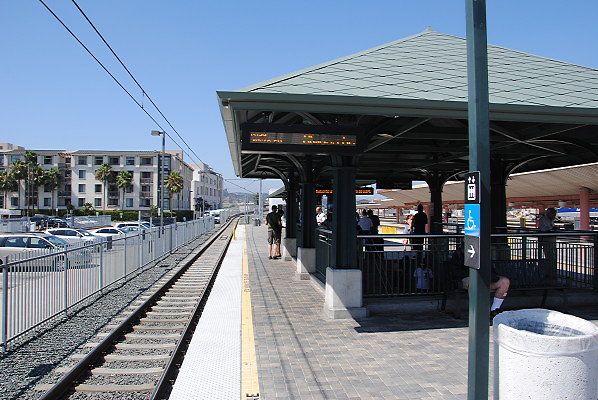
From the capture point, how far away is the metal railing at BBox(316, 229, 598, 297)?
8.41 metres

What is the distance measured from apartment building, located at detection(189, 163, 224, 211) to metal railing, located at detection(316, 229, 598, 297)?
282 feet

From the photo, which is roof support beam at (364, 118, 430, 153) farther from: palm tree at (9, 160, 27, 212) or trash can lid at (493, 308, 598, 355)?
palm tree at (9, 160, 27, 212)

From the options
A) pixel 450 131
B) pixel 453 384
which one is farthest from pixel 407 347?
pixel 450 131

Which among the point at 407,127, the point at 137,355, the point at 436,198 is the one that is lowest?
the point at 137,355

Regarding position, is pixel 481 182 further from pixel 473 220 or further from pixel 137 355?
pixel 137 355

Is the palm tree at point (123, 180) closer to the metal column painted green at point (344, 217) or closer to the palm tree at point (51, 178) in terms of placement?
the palm tree at point (51, 178)

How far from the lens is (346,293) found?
787 centimetres

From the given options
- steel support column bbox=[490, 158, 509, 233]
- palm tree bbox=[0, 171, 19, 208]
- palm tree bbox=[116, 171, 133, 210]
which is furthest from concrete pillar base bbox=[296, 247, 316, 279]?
palm tree bbox=[0, 171, 19, 208]

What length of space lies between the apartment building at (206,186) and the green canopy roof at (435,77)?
281ft

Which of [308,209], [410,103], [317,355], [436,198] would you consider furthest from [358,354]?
[436,198]

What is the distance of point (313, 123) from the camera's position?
7441 millimetres

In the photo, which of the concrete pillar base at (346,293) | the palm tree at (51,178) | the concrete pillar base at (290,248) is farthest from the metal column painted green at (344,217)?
the palm tree at (51,178)

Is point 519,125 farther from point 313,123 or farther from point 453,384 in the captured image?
point 453,384

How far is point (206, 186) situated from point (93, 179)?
154 feet
